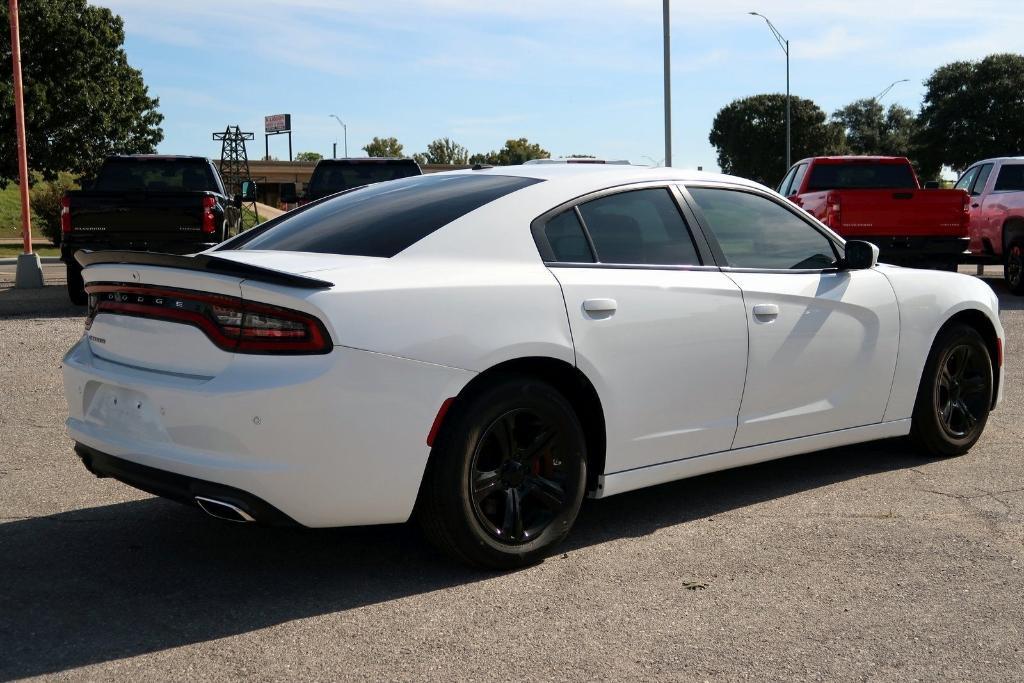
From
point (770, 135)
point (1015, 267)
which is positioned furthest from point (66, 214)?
point (770, 135)

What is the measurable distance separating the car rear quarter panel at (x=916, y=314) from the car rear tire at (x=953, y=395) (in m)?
0.09

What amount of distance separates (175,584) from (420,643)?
1.10 metres

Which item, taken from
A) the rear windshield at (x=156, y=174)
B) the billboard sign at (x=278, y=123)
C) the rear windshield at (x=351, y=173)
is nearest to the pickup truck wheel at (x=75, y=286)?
the rear windshield at (x=156, y=174)

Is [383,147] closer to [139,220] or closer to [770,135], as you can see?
[770,135]

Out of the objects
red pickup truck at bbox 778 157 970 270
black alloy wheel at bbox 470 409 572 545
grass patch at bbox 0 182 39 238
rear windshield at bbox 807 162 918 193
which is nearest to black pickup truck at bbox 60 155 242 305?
red pickup truck at bbox 778 157 970 270

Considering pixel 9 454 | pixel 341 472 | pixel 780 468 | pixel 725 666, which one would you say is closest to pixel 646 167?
pixel 780 468

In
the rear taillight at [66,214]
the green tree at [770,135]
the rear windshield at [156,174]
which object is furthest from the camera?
the green tree at [770,135]

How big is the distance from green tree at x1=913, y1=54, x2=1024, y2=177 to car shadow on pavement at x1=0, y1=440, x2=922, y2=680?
6654 centimetres

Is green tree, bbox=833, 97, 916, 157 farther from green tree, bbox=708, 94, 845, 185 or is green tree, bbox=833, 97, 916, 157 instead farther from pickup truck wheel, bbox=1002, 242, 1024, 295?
pickup truck wheel, bbox=1002, 242, 1024, 295

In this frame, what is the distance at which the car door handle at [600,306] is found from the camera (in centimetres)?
456

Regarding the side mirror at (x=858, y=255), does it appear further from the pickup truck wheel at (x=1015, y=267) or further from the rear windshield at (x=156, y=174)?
the rear windshield at (x=156, y=174)

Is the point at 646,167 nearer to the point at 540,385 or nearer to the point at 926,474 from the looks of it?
the point at 540,385

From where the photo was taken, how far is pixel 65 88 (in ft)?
123

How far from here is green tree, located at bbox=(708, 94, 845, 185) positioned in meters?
99.6
